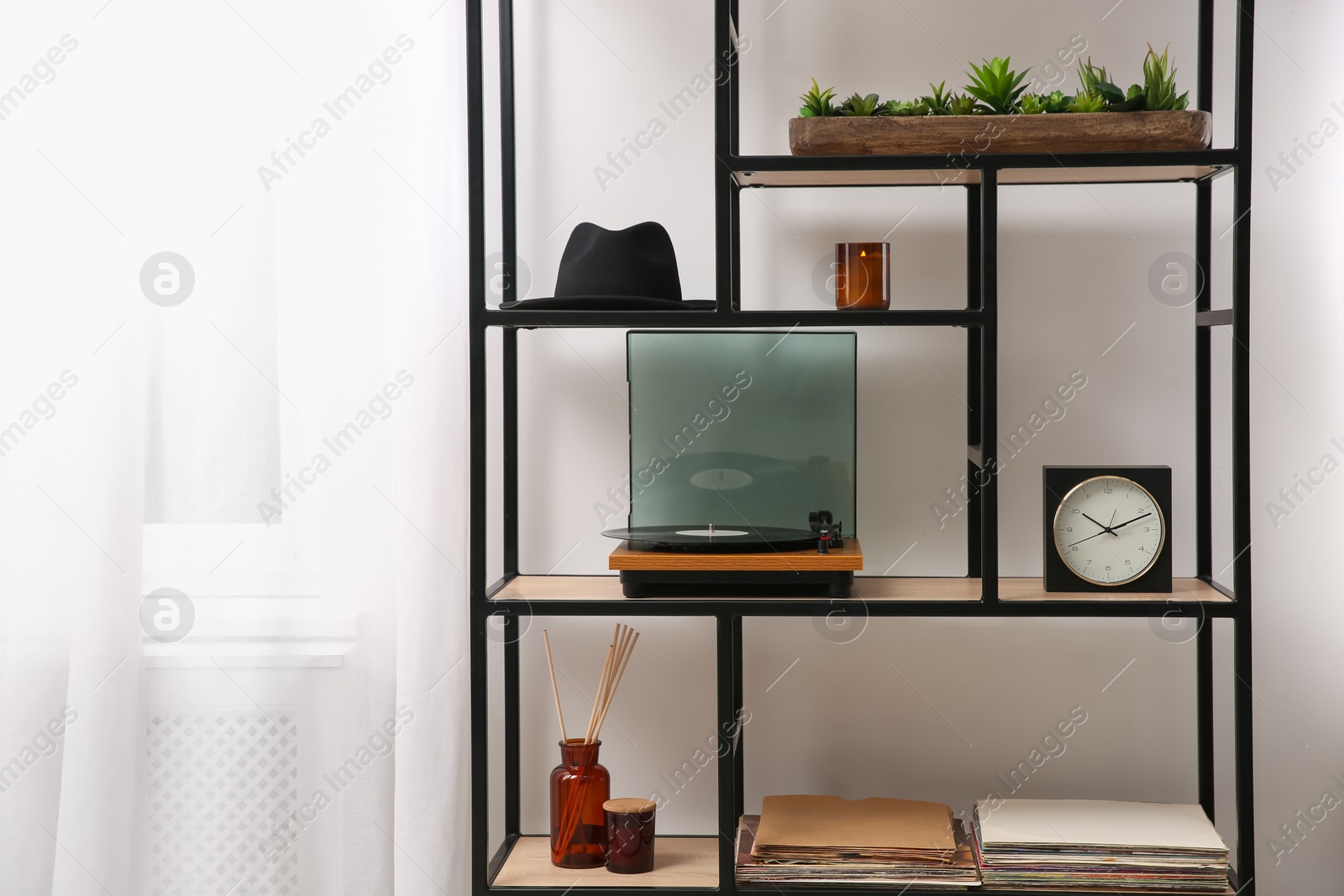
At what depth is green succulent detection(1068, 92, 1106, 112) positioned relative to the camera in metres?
1.16

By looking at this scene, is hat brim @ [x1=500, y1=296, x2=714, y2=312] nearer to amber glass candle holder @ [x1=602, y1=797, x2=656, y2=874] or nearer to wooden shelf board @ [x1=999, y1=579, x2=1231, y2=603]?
wooden shelf board @ [x1=999, y1=579, x2=1231, y2=603]

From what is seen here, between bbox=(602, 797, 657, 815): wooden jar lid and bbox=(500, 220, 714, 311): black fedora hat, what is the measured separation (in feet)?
2.01

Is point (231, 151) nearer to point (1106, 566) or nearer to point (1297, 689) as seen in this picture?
point (1106, 566)

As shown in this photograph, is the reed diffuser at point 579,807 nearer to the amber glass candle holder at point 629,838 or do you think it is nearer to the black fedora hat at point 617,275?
the amber glass candle holder at point 629,838

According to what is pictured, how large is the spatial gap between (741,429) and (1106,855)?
679 millimetres

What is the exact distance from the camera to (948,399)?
1418 millimetres

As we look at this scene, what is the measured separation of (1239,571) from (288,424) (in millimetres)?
1222

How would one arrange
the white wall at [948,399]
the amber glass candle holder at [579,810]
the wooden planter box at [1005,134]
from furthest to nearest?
1. the white wall at [948,399]
2. the amber glass candle holder at [579,810]
3. the wooden planter box at [1005,134]

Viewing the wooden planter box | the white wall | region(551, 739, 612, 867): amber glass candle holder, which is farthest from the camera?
the white wall

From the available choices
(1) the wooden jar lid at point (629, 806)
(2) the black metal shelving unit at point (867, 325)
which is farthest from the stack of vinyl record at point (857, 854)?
(1) the wooden jar lid at point (629, 806)

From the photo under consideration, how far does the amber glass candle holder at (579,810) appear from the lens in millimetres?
1260

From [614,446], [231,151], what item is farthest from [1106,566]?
[231,151]

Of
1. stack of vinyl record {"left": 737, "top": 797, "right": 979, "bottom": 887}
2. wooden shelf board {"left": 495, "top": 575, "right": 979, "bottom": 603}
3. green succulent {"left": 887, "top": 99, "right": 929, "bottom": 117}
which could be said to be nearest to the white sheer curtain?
wooden shelf board {"left": 495, "top": 575, "right": 979, "bottom": 603}

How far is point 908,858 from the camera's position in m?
1.20
